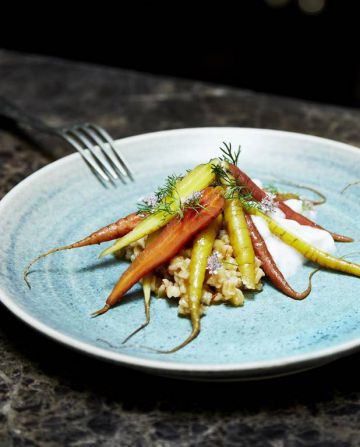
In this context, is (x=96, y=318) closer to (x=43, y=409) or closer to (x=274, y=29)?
(x=43, y=409)

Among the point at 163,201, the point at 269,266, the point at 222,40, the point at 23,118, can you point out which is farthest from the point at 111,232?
the point at 222,40

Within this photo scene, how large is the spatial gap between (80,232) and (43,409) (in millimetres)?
640

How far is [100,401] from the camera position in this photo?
4.79 feet

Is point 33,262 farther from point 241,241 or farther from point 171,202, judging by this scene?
point 241,241

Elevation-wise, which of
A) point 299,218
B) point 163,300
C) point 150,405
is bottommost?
point 150,405

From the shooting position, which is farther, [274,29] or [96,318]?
[274,29]

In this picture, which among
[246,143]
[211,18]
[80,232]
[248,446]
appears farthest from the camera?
[211,18]

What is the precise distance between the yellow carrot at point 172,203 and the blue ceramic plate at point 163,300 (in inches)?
4.6

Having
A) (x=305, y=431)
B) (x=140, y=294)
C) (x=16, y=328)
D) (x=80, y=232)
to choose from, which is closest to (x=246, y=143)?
(x=80, y=232)

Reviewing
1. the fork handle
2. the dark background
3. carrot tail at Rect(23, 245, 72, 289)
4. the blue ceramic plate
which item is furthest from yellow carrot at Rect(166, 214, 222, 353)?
the dark background

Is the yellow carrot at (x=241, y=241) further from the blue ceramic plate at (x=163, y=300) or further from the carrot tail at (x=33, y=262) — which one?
the carrot tail at (x=33, y=262)

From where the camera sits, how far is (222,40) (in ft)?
16.3

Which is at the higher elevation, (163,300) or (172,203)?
(172,203)

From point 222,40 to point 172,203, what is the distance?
11.3 ft
